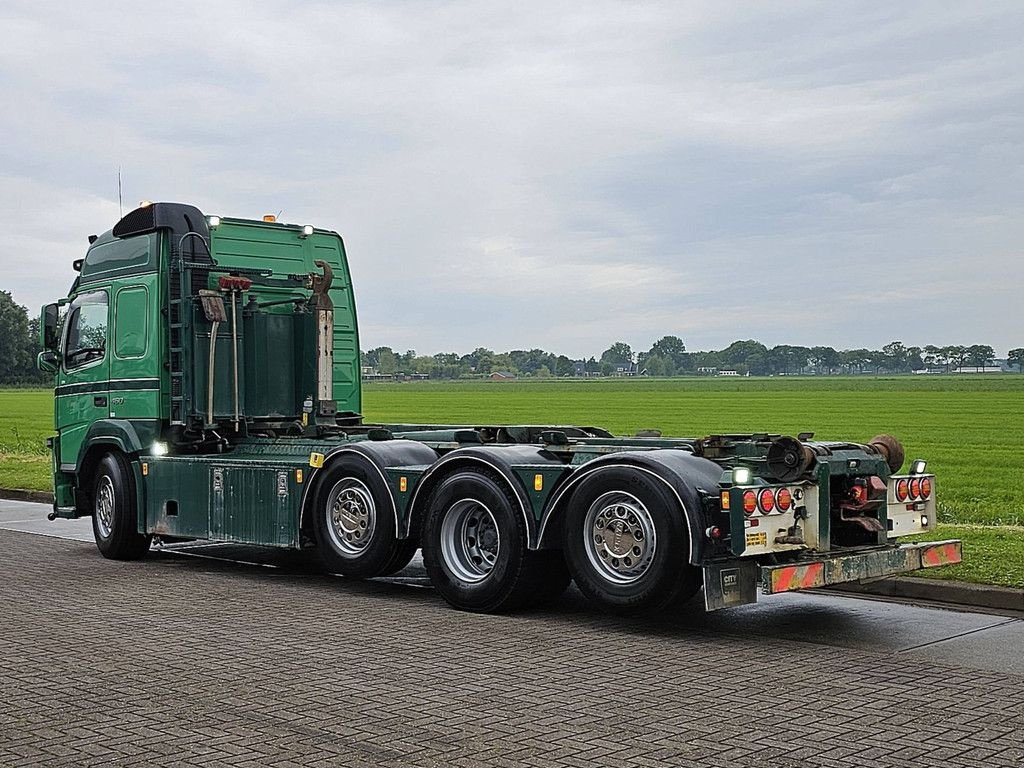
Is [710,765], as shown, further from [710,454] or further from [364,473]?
[364,473]

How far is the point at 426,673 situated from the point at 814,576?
9.08 feet

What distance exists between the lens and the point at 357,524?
450 inches

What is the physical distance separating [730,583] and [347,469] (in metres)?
3.83

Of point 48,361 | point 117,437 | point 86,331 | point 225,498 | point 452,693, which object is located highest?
point 86,331

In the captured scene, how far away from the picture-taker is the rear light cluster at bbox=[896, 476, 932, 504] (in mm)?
10062

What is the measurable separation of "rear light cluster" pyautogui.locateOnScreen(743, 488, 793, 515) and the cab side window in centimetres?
788

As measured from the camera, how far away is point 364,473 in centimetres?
1124

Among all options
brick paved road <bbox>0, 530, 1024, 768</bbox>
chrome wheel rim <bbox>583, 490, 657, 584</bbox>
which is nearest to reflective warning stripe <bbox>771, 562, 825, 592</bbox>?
brick paved road <bbox>0, 530, 1024, 768</bbox>

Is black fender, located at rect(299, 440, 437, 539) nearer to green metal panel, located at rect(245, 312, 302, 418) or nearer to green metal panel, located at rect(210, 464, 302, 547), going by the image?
green metal panel, located at rect(210, 464, 302, 547)

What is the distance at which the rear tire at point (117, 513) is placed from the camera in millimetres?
13633

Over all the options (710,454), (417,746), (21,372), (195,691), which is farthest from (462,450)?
(21,372)

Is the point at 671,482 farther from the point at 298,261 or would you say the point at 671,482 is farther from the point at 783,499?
the point at 298,261

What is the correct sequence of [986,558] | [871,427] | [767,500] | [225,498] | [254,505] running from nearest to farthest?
[767,500], [986,558], [254,505], [225,498], [871,427]

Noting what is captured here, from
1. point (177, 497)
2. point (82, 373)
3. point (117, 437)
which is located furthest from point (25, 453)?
point (177, 497)
